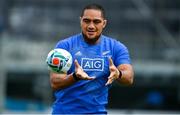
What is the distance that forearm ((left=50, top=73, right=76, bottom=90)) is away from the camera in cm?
764

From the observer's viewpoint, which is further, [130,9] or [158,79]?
[130,9]

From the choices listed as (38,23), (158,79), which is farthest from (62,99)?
(38,23)

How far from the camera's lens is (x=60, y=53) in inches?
303

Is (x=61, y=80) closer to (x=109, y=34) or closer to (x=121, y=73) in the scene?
(x=121, y=73)

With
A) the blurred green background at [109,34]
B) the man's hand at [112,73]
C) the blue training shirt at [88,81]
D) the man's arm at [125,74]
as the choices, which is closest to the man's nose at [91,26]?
the blue training shirt at [88,81]

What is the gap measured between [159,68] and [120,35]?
2.66 meters

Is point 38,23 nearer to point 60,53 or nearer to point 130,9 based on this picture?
point 130,9

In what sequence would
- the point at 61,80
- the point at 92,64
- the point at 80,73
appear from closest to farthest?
the point at 80,73 < the point at 61,80 < the point at 92,64

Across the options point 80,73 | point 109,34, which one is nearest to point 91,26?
point 80,73

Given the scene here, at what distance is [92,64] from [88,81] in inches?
6.9

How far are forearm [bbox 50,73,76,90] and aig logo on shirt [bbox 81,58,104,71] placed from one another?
23cm

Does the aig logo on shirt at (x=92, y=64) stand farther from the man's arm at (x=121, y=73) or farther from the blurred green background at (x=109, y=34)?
the blurred green background at (x=109, y=34)

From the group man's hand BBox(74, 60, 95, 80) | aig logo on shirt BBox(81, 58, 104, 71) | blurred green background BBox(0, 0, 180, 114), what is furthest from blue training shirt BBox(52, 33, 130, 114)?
blurred green background BBox(0, 0, 180, 114)

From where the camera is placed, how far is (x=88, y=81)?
788cm
